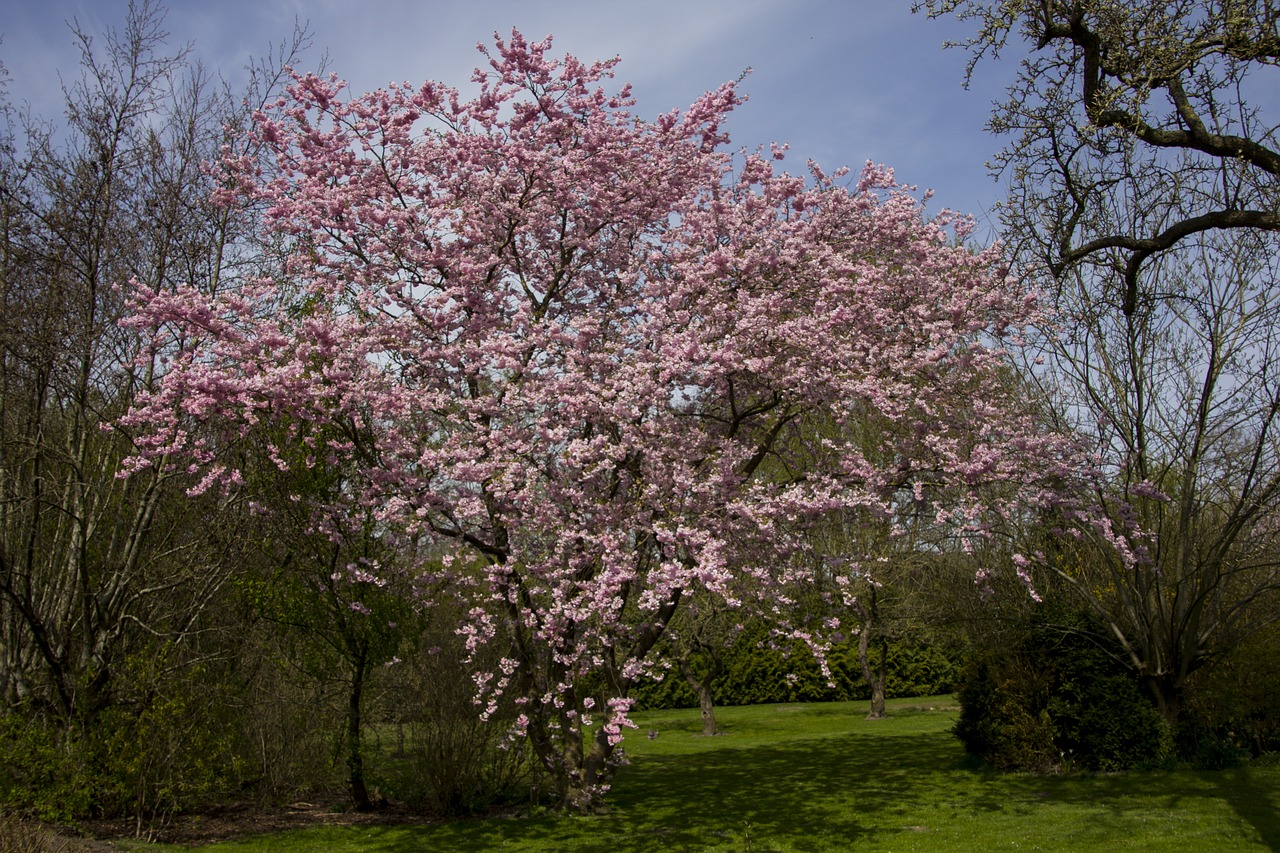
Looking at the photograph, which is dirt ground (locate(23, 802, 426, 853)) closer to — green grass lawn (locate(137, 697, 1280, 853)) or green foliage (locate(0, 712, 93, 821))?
green foliage (locate(0, 712, 93, 821))

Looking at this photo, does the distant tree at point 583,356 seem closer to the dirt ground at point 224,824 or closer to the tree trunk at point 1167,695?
the dirt ground at point 224,824

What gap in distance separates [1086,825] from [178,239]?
47.3 feet

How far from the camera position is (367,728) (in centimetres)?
1357

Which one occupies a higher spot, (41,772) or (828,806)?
(41,772)

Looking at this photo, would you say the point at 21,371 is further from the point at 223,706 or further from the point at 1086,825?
the point at 1086,825

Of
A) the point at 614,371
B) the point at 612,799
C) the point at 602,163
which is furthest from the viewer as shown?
the point at 612,799

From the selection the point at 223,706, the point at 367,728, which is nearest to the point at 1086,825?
the point at 367,728

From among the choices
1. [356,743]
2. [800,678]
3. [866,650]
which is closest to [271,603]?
[356,743]

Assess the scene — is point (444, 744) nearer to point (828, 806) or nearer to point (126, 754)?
point (126, 754)

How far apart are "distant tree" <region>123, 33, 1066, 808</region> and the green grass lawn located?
1.45 meters

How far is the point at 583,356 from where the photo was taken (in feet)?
33.7

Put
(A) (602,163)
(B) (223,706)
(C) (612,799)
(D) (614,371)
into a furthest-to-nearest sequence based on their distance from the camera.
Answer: (C) (612,799), (B) (223,706), (A) (602,163), (D) (614,371)

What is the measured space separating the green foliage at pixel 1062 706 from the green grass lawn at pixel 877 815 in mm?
485

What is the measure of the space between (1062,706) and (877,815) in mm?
4021
